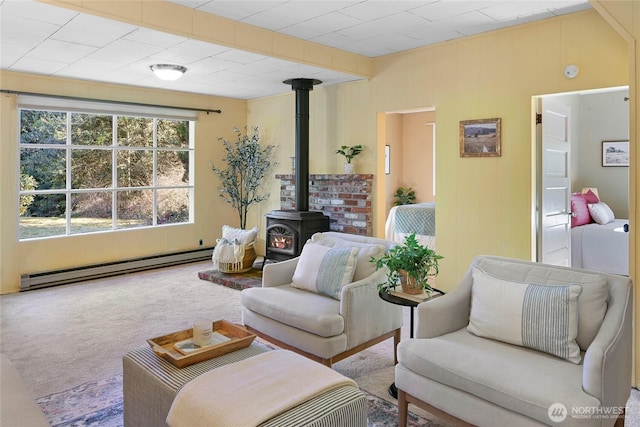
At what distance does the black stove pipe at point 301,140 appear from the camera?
5.29 meters

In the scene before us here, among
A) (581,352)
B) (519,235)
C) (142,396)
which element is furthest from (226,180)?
(581,352)

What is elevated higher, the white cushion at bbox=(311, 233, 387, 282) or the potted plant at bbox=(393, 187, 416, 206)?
the potted plant at bbox=(393, 187, 416, 206)

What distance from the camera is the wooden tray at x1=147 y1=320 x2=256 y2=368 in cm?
194

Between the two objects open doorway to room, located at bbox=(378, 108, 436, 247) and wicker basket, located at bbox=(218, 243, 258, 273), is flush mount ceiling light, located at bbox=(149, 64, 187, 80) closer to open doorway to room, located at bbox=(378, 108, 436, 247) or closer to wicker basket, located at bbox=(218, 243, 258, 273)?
wicker basket, located at bbox=(218, 243, 258, 273)

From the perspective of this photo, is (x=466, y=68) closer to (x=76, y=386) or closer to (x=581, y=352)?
(x=581, y=352)

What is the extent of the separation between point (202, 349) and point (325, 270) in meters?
1.15

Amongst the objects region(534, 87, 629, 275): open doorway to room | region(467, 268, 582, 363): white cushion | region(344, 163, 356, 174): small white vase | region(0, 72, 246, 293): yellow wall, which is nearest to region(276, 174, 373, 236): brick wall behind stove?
region(344, 163, 356, 174): small white vase

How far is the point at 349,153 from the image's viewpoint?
5.50 metres

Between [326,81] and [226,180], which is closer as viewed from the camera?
[326,81]

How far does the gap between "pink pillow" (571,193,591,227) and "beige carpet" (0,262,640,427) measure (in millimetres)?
3019

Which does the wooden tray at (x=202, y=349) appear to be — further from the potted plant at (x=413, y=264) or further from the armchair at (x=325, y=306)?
the potted plant at (x=413, y=264)

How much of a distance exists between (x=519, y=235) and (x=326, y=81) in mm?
2923

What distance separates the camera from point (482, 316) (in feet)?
7.16

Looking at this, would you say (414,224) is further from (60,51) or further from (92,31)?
(60,51)
